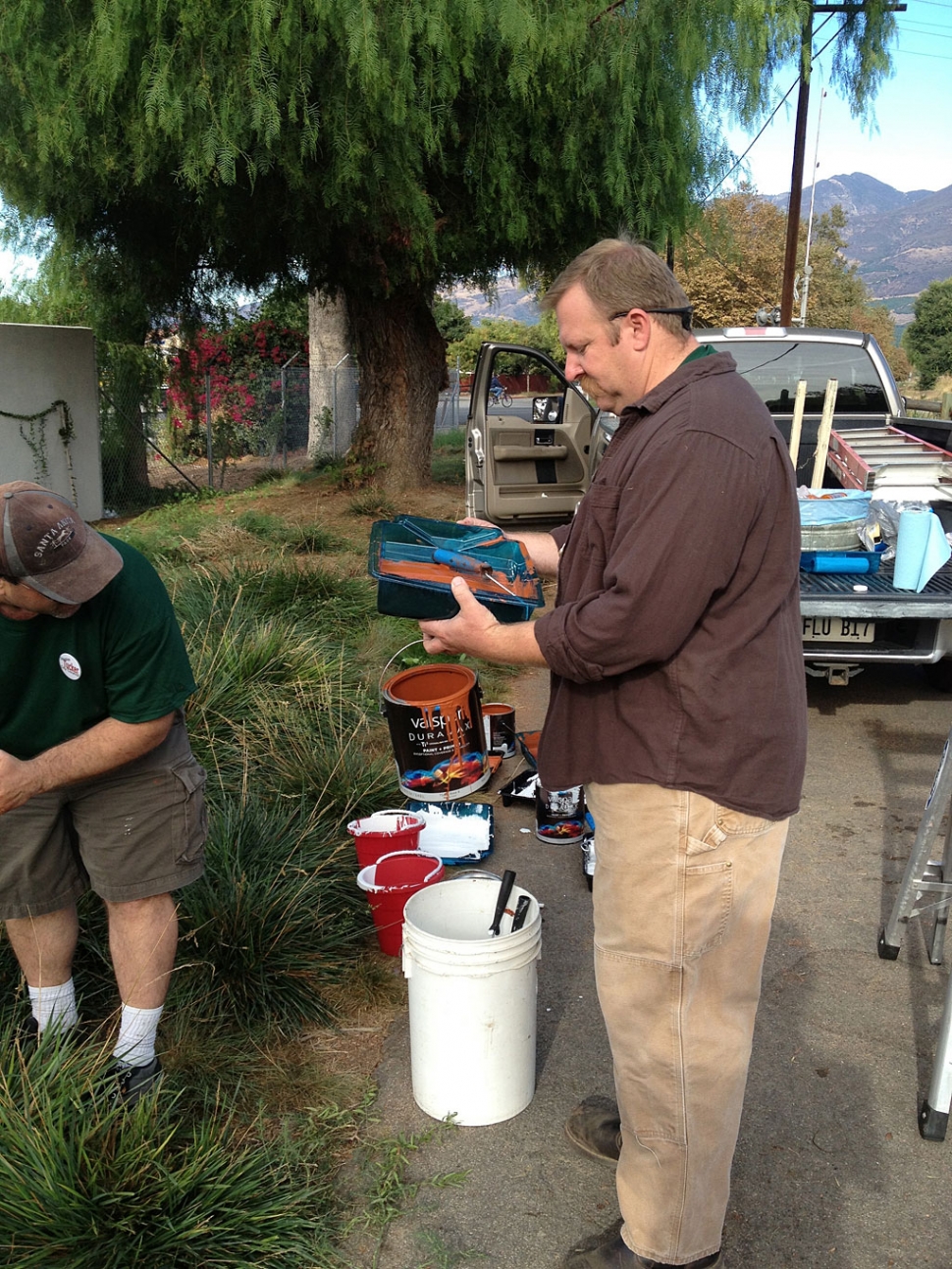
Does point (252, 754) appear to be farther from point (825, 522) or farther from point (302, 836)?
point (825, 522)

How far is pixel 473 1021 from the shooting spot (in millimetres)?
2871

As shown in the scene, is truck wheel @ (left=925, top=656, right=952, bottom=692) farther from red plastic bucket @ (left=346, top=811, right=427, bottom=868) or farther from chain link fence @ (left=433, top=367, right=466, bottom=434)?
chain link fence @ (left=433, top=367, right=466, bottom=434)

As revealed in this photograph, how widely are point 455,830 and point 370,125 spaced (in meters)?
6.57

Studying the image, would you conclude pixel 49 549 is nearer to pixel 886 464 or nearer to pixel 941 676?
pixel 886 464

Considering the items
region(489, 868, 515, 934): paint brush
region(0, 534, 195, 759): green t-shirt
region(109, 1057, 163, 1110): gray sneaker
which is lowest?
region(109, 1057, 163, 1110): gray sneaker

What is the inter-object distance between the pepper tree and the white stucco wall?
1.27 meters

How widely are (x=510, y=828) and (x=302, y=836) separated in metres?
1.24

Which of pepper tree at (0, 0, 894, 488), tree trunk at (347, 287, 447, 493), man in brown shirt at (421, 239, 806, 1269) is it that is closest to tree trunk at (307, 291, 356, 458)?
tree trunk at (347, 287, 447, 493)

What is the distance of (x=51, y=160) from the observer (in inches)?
385

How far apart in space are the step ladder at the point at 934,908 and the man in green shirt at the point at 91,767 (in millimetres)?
2067

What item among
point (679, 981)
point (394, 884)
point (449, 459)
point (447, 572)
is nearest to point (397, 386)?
point (449, 459)

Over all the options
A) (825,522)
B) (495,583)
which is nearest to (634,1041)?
(495,583)

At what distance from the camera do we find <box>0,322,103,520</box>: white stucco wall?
1201 cm

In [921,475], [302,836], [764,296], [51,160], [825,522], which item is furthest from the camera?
[764,296]
